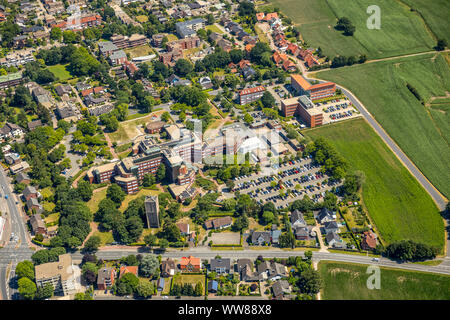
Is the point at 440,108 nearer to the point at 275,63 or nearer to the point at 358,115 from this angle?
the point at 358,115

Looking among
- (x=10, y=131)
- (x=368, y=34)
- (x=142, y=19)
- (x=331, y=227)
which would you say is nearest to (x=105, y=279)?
(x=331, y=227)

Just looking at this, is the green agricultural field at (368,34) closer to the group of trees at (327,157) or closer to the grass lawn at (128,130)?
the group of trees at (327,157)

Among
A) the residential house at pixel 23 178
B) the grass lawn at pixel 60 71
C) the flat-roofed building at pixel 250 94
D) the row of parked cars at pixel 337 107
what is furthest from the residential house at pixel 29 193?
the row of parked cars at pixel 337 107

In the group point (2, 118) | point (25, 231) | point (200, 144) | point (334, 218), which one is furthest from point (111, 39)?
point (334, 218)

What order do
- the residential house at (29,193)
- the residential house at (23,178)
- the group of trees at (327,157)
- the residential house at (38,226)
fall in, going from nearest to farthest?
the residential house at (38,226), the residential house at (29,193), the residential house at (23,178), the group of trees at (327,157)

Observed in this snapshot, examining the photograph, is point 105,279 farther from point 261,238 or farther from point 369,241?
point 369,241
